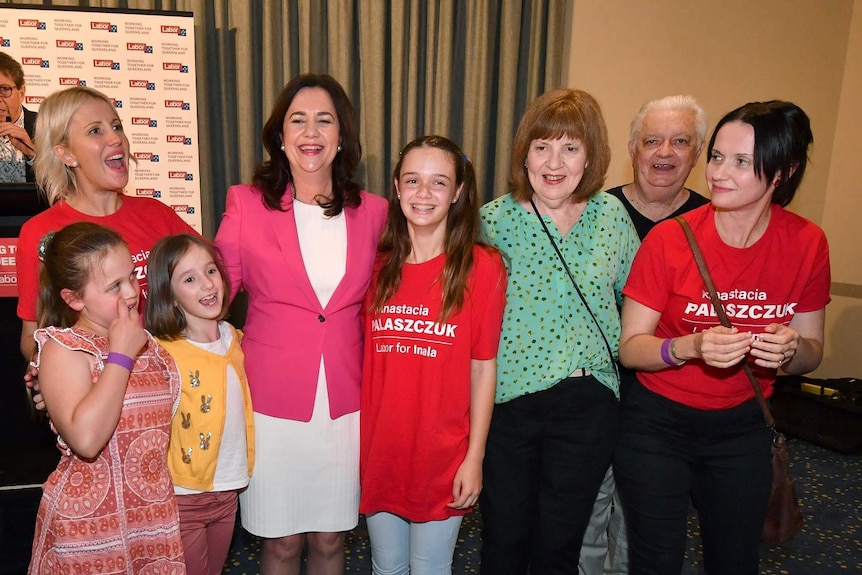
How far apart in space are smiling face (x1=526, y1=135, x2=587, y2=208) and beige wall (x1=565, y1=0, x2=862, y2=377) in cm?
271

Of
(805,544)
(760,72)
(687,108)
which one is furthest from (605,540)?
(760,72)

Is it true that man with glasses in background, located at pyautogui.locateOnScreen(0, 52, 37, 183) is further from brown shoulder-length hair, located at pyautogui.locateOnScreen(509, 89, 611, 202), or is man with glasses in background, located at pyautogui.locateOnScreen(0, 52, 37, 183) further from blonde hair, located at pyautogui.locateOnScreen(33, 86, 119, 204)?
brown shoulder-length hair, located at pyautogui.locateOnScreen(509, 89, 611, 202)

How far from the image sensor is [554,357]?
174cm

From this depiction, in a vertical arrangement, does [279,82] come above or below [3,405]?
above

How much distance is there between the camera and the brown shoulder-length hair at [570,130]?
177 centimetres

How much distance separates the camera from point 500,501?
5.86 feet

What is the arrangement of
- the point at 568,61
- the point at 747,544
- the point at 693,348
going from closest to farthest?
the point at 693,348 < the point at 747,544 < the point at 568,61

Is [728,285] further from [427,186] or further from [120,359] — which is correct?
[120,359]

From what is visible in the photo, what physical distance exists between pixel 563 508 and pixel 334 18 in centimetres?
322

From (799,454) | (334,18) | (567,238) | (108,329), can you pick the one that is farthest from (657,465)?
(334,18)

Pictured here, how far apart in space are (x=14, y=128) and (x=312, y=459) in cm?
250

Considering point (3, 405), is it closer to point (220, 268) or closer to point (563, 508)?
point (220, 268)

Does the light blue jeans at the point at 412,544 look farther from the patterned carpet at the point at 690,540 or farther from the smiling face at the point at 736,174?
the smiling face at the point at 736,174

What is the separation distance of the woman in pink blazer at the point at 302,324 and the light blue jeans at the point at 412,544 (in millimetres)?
124
